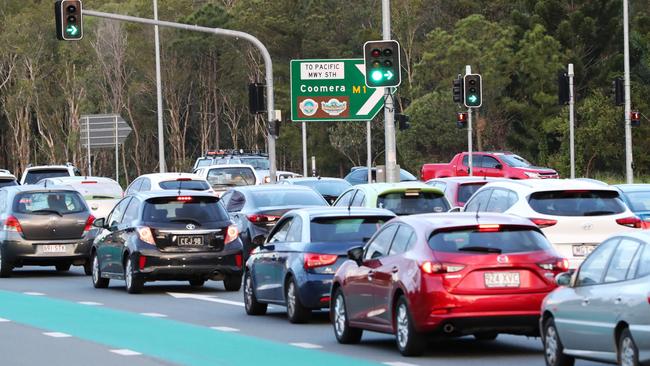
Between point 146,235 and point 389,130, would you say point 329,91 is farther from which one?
point 146,235

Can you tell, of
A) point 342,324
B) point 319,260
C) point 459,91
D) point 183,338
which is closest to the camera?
point 342,324

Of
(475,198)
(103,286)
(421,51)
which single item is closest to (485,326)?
(475,198)

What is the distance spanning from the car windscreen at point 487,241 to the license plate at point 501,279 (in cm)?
24

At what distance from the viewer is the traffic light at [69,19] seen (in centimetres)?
3750

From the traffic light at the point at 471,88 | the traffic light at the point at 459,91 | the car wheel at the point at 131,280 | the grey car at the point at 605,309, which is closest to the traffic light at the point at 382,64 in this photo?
the car wheel at the point at 131,280

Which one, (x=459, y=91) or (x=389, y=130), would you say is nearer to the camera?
(x=389, y=130)

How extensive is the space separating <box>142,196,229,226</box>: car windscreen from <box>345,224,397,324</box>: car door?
8.41m

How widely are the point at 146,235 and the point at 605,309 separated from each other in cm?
1333

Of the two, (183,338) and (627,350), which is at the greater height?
(627,350)

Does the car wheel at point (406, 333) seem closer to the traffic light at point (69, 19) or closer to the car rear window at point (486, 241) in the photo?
the car rear window at point (486, 241)

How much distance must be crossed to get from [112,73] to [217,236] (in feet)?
295

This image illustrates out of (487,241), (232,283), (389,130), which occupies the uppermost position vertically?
(389,130)

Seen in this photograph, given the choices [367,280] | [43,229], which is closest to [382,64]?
[43,229]

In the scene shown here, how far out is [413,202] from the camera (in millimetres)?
27438
